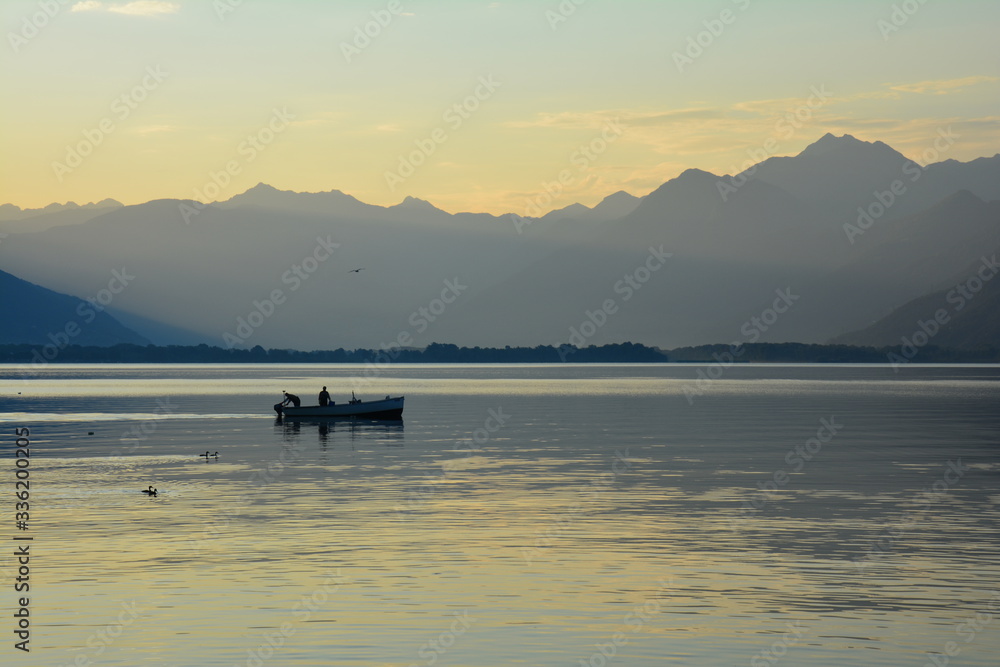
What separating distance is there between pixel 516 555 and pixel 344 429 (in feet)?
231

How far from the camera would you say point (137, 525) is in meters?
43.2

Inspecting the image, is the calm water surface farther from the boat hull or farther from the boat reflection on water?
the boat hull

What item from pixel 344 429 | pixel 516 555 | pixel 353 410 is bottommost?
pixel 516 555

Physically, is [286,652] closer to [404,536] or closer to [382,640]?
[382,640]

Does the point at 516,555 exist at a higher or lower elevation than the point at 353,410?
lower

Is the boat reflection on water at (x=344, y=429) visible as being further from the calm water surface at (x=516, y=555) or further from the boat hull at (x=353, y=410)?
the calm water surface at (x=516, y=555)

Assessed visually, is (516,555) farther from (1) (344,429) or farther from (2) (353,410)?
(2) (353,410)

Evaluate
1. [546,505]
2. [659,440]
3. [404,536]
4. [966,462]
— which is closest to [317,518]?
[404,536]

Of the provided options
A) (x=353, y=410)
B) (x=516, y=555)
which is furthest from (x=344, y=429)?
(x=516, y=555)

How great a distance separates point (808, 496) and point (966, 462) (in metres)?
19.4

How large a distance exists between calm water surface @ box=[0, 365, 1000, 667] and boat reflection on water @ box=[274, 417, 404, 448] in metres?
11.2

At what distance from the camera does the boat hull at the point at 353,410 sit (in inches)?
4370

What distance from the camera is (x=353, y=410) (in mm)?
114125

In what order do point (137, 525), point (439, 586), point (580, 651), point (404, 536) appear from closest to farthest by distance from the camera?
point (580, 651) → point (439, 586) → point (404, 536) → point (137, 525)
